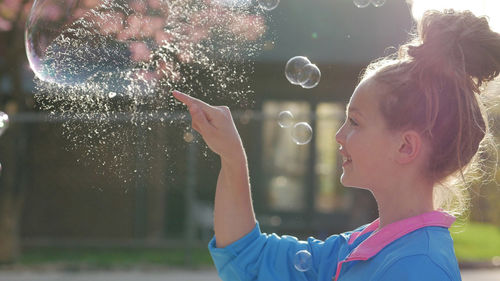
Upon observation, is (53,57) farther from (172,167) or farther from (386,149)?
(386,149)

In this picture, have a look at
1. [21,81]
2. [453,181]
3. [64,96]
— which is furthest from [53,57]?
[21,81]

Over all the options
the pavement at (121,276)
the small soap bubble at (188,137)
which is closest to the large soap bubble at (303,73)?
the small soap bubble at (188,137)

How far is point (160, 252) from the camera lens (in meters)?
8.14

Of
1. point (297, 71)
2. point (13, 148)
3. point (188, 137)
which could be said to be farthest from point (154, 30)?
point (13, 148)

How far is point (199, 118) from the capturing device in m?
1.80

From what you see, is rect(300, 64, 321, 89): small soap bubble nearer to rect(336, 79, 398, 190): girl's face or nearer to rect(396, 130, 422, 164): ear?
rect(336, 79, 398, 190): girl's face

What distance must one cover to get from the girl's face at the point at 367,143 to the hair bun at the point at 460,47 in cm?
16

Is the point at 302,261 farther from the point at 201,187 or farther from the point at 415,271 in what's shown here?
the point at 201,187

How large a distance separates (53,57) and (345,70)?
25.4ft

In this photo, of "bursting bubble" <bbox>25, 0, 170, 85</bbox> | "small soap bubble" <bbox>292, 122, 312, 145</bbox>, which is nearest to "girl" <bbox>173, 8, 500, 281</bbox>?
"bursting bubble" <bbox>25, 0, 170, 85</bbox>

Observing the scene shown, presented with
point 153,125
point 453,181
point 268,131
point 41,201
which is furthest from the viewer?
point 268,131

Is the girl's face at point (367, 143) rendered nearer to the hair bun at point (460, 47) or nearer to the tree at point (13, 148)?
the hair bun at point (460, 47)

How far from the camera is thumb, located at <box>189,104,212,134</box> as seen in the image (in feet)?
5.86

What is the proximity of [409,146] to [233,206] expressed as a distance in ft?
1.75
